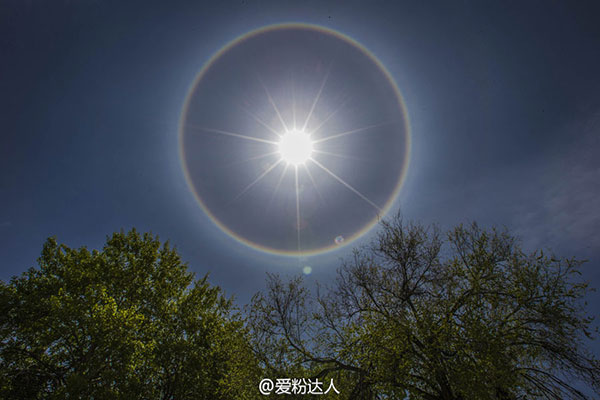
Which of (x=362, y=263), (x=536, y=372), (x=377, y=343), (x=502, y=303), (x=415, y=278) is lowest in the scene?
(x=536, y=372)

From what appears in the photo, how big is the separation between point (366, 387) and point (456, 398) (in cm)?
332

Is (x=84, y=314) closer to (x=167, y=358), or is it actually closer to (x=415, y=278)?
(x=167, y=358)

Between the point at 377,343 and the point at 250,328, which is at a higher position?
the point at 250,328

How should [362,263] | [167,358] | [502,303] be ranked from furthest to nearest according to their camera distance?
[167,358], [362,263], [502,303]

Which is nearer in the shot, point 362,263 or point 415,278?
point 415,278

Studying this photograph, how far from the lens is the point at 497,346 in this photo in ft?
25.9

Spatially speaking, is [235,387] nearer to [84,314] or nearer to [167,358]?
[167,358]

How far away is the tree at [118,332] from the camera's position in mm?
12703

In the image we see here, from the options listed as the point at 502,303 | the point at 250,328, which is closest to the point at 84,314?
the point at 250,328

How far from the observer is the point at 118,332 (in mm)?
12742

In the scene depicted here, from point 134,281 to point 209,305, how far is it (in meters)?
5.54

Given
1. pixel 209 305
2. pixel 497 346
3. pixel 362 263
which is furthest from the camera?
pixel 209 305

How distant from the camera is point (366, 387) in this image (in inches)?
368

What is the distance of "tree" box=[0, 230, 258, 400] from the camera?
12.7 metres
